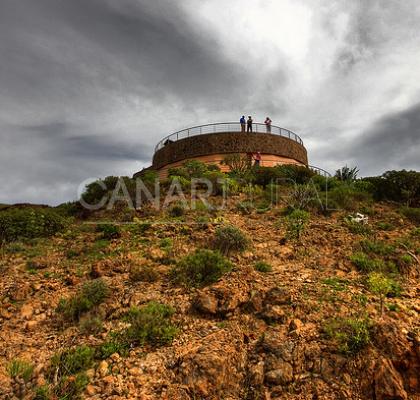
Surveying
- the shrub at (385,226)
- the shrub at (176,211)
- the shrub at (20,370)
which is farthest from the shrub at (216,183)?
the shrub at (20,370)

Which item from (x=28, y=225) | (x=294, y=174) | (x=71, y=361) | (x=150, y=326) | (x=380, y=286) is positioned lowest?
(x=71, y=361)

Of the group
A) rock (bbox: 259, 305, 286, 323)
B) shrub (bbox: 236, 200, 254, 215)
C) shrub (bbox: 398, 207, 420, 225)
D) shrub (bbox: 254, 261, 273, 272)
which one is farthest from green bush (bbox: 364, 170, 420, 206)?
rock (bbox: 259, 305, 286, 323)

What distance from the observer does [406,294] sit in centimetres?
681

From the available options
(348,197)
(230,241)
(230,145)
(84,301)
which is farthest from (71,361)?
(230,145)

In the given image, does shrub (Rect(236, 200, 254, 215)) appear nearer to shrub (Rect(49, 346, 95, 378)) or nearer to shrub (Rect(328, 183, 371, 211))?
shrub (Rect(328, 183, 371, 211))

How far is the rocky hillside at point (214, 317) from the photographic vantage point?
197 inches

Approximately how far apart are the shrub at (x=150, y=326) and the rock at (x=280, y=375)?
1.53 meters

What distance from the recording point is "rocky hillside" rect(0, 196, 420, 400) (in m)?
5.01

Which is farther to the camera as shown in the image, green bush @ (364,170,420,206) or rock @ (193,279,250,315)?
green bush @ (364,170,420,206)

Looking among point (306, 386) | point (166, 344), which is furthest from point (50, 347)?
point (306, 386)

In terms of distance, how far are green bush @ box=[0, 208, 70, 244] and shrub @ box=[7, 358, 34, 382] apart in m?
5.74

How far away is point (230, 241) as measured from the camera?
28.8ft

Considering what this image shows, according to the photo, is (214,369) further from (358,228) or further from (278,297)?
(358,228)

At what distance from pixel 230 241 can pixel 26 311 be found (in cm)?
432
